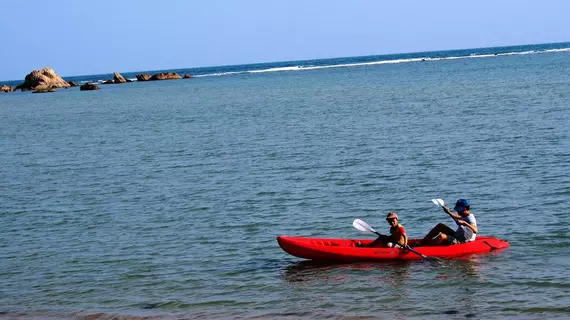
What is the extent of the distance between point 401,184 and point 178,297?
30.3 ft

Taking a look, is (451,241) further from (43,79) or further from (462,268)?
(43,79)

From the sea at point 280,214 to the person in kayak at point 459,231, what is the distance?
492 mm

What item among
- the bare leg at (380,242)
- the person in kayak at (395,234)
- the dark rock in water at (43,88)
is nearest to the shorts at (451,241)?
the person in kayak at (395,234)

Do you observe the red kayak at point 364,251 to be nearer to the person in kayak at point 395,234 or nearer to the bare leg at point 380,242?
the person in kayak at point 395,234

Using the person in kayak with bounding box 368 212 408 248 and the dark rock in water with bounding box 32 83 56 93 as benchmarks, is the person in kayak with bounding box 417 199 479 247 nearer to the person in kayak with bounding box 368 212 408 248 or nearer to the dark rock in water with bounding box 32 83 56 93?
the person in kayak with bounding box 368 212 408 248

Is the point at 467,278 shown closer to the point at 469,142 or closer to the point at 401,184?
the point at 401,184

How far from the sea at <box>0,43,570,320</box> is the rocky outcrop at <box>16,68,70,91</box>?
75030 mm

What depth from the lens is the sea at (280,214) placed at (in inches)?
482

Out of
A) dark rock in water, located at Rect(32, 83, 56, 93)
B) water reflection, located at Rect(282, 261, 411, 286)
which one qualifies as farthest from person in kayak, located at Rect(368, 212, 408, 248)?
dark rock in water, located at Rect(32, 83, 56, 93)

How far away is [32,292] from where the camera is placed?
13352 millimetres

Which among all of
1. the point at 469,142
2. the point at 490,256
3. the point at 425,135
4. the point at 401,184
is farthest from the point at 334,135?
the point at 490,256

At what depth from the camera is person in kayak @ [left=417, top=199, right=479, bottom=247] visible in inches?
563

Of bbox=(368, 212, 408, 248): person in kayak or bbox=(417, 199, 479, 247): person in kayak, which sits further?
bbox=(417, 199, 479, 247): person in kayak

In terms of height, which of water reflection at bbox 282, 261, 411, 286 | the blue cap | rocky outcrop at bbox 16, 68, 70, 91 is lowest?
water reflection at bbox 282, 261, 411, 286
